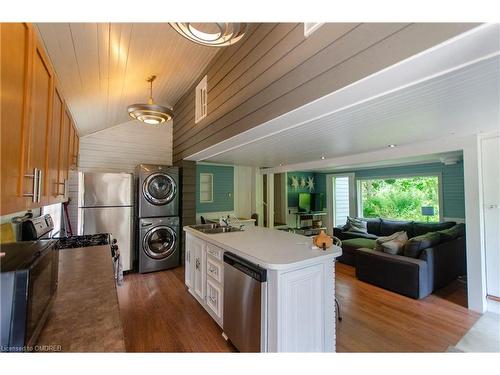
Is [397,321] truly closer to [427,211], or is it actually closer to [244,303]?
[244,303]

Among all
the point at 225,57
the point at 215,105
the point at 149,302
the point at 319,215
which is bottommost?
the point at 149,302

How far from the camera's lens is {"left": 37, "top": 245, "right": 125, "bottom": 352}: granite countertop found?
864mm

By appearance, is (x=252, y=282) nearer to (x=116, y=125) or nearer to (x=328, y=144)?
(x=328, y=144)

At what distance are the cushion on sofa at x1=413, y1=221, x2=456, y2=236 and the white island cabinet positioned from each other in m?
4.11

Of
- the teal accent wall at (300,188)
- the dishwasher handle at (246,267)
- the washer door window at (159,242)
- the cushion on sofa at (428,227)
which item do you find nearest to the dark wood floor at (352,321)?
the washer door window at (159,242)

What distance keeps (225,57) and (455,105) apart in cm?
241

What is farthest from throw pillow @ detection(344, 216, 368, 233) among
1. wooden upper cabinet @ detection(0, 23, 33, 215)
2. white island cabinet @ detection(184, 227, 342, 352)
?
wooden upper cabinet @ detection(0, 23, 33, 215)

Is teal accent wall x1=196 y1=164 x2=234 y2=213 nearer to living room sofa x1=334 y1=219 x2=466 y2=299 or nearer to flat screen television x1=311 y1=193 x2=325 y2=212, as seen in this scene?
living room sofa x1=334 y1=219 x2=466 y2=299

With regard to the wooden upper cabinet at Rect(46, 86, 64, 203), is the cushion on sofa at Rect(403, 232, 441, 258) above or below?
below

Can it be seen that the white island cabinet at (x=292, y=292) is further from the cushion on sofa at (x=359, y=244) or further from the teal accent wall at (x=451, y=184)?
the teal accent wall at (x=451, y=184)

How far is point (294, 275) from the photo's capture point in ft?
5.42

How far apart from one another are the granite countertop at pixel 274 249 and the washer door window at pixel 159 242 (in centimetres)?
187

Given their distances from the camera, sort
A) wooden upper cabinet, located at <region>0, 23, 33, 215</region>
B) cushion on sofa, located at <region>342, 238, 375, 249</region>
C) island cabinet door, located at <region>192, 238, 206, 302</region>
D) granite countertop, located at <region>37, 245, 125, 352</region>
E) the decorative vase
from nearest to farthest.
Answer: wooden upper cabinet, located at <region>0, 23, 33, 215</region>, granite countertop, located at <region>37, 245, 125, 352</region>, the decorative vase, island cabinet door, located at <region>192, 238, 206, 302</region>, cushion on sofa, located at <region>342, 238, 375, 249</region>
